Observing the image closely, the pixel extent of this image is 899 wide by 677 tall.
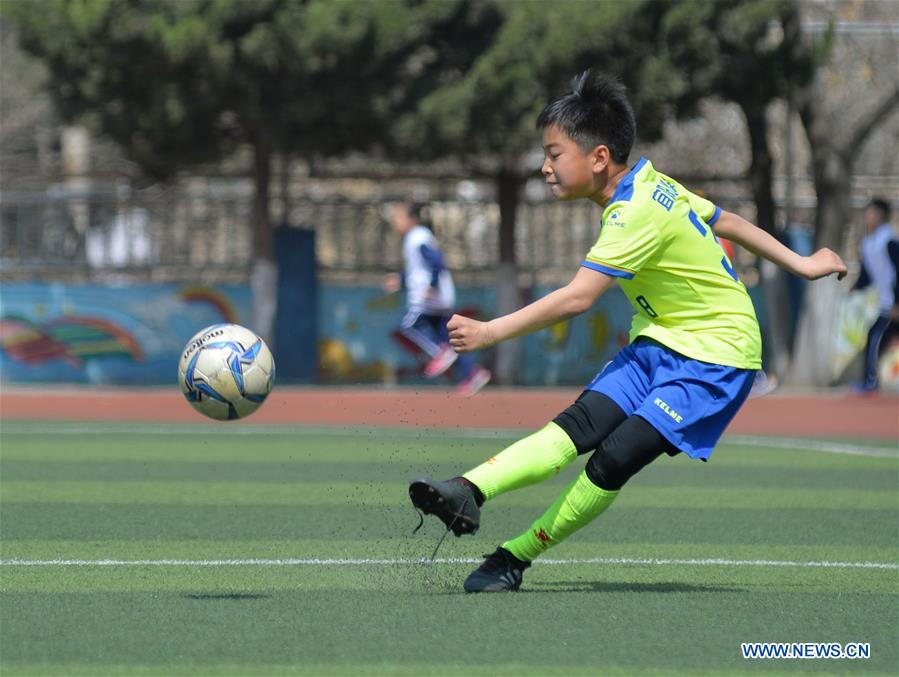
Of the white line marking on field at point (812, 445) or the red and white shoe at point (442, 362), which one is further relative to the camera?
the red and white shoe at point (442, 362)

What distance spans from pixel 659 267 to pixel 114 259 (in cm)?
1735

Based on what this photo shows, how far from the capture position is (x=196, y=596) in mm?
6578

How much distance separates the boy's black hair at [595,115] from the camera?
21.2 ft

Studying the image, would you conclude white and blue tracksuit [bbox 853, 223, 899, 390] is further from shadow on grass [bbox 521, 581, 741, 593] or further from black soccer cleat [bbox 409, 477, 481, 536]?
black soccer cleat [bbox 409, 477, 481, 536]

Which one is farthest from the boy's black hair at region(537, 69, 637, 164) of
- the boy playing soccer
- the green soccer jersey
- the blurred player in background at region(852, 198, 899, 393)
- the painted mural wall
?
the painted mural wall

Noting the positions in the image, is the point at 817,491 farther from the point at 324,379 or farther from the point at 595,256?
the point at 324,379

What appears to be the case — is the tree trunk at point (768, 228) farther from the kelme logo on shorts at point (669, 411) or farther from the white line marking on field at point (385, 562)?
the kelme logo on shorts at point (669, 411)

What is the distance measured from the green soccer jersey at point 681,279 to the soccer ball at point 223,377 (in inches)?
59.0

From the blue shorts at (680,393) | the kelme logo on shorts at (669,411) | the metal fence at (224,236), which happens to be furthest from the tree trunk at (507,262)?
the kelme logo on shorts at (669,411)

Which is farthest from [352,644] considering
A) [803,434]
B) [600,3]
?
[600,3]

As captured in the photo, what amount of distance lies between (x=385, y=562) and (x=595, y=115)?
92.9 inches


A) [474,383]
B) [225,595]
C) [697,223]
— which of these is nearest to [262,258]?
[474,383]

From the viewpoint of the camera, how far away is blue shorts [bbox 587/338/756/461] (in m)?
6.41

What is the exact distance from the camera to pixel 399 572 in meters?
7.27
